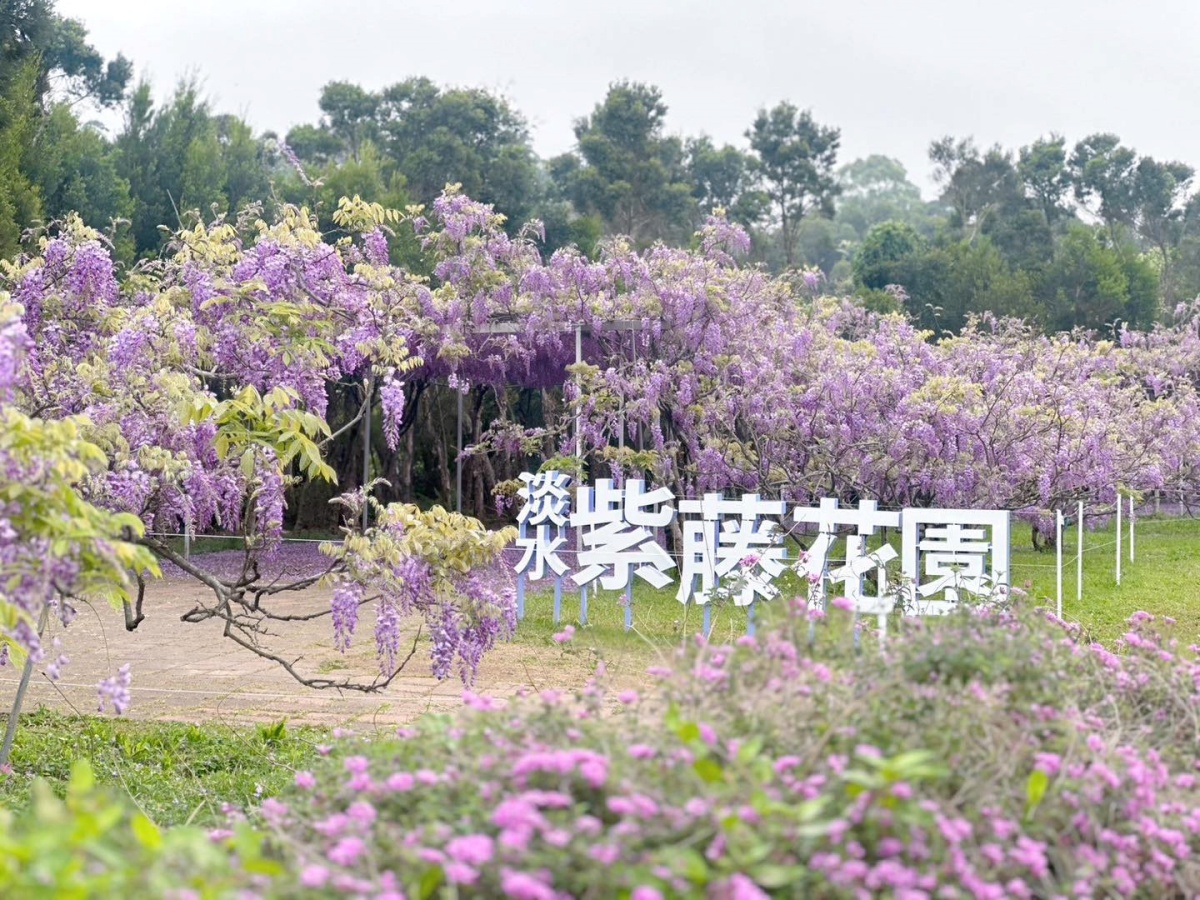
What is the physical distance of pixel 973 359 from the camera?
460 inches

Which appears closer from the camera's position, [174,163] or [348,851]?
[348,851]

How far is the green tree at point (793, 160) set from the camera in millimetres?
34281

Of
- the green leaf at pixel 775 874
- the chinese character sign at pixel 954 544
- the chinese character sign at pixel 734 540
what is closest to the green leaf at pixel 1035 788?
the green leaf at pixel 775 874

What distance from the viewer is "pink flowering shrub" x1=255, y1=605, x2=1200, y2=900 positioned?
159 centimetres

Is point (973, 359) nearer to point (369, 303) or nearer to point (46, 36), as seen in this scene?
point (369, 303)

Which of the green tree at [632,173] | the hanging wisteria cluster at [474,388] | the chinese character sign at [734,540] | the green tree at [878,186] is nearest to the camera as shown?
the hanging wisteria cluster at [474,388]

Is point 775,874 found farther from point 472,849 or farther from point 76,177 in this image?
point 76,177

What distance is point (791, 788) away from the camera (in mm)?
1784

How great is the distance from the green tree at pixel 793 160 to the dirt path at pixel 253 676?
27.1m

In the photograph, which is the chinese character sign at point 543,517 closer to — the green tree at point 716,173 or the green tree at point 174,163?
the green tree at point 174,163

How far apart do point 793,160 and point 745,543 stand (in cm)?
2809

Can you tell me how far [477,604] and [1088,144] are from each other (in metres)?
35.7

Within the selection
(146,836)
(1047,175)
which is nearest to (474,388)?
(146,836)

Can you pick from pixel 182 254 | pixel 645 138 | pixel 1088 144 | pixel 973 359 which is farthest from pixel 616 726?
pixel 1088 144
